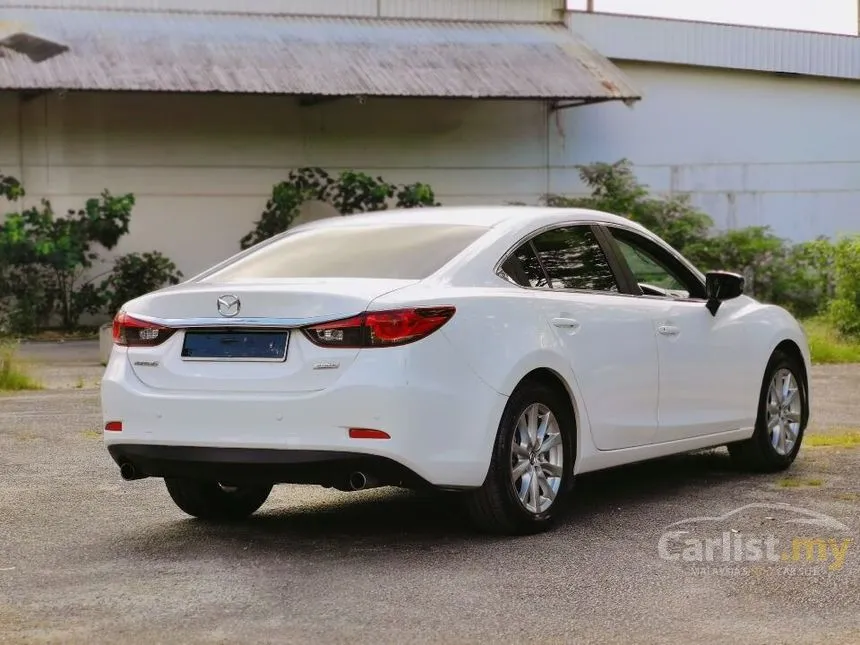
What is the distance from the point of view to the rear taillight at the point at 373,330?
6.62 m

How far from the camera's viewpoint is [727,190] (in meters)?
28.2

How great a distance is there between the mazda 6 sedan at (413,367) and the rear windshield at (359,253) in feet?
0.04

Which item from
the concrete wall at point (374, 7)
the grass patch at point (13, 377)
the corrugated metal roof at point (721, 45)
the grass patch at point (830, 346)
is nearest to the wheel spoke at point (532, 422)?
the grass patch at point (13, 377)

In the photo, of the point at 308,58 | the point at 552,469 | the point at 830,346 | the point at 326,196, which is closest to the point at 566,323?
the point at 552,469

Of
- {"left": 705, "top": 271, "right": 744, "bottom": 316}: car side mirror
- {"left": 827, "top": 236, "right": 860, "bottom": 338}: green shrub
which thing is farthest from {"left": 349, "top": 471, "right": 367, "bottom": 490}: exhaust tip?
{"left": 827, "top": 236, "right": 860, "bottom": 338}: green shrub

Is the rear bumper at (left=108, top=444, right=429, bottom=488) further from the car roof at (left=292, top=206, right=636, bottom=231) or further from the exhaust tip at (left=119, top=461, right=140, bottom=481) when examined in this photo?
the car roof at (left=292, top=206, right=636, bottom=231)

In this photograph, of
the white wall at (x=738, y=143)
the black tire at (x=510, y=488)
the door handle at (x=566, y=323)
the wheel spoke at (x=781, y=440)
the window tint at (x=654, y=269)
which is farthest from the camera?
the white wall at (x=738, y=143)

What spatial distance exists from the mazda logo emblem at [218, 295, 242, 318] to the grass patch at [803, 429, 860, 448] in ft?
16.8

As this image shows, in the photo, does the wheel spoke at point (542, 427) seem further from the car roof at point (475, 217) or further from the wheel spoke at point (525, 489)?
the car roof at point (475, 217)

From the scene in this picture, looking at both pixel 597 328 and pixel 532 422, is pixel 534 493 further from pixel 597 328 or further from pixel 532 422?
pixel 597 328

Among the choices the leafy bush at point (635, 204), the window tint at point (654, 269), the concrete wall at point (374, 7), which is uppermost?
the concrete wall at point (374, 7)

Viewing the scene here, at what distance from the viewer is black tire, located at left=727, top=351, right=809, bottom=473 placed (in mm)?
9172

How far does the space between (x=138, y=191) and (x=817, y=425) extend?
14851 mm

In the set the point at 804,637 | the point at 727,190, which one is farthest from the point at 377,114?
the point at 804,637
